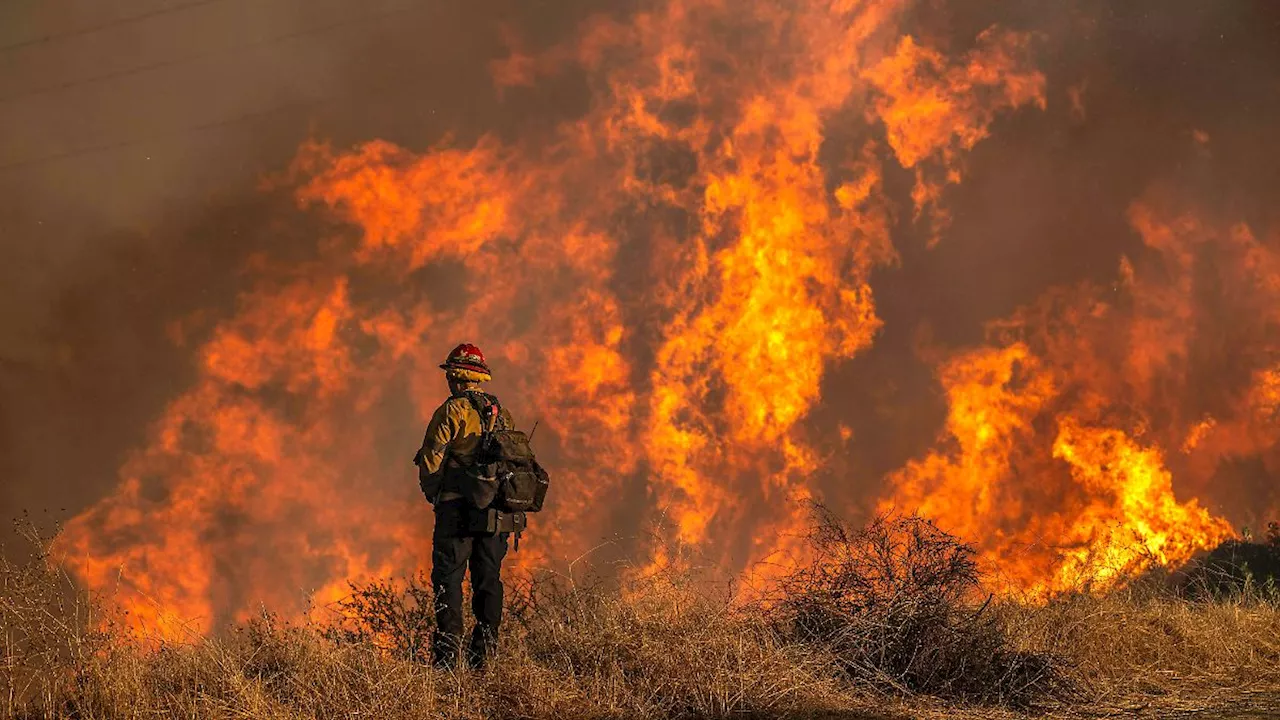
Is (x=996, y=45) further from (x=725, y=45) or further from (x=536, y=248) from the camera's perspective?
(x=536, y=248)

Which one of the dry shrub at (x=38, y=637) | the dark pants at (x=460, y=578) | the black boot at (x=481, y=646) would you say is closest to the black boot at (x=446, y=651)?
the dark pants at (x=460, y=578)

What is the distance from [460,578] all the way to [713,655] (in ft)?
6.74

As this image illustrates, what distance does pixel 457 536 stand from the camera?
7.38m

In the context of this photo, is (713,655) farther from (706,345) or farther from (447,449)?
(706,345)

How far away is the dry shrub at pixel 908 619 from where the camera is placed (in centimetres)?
677

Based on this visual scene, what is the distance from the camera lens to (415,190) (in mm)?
23188

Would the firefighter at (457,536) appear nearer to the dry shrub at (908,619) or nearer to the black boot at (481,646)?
the black boot at (481,646)

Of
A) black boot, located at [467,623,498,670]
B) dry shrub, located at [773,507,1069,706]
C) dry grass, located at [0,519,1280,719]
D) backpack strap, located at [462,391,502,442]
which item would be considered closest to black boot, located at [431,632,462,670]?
black boot, located at [467,623,498,670]

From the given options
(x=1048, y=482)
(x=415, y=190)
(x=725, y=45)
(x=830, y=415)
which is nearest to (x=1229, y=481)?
(x=1048, y=482)

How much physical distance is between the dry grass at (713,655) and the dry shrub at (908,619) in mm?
16

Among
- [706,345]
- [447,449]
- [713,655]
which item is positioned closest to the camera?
[713,655]

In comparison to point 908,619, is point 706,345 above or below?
above

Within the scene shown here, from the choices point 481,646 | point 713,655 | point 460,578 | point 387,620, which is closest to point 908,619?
point 713,655

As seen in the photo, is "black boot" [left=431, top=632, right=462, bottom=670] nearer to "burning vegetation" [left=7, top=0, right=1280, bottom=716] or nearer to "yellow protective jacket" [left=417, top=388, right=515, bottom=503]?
"yellow protective jacket" [left=417, top=388, right=515, bottom=503]
